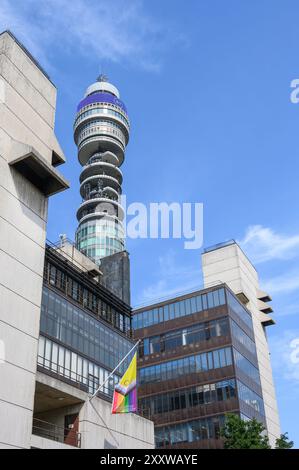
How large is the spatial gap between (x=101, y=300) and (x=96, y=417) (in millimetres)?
13179

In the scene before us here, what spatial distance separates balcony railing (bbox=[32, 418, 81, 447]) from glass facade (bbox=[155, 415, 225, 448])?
114 feet

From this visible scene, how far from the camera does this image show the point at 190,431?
255 ft

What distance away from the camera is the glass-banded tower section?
565 feet

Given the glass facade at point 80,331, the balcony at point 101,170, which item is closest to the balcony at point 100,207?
the balcony at point 101,170

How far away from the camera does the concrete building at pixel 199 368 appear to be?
7738 centimetres

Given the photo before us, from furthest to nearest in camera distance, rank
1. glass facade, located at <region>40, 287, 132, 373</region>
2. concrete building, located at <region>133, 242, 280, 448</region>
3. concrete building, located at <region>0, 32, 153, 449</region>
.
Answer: concrete building, located at <region>133, 242, 280, 448</region> < glass facade, located at <region>40, 287, 132, 373</region> < concrete building, located at <region>0, 32, 153, 449</region>

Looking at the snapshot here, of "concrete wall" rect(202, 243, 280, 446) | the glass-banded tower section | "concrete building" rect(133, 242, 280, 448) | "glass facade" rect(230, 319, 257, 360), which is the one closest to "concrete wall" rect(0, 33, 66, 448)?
"concrete building" rect(133, 242, 280, 448)

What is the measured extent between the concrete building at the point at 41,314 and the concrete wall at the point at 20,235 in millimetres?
63

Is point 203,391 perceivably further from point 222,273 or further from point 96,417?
point 96,417

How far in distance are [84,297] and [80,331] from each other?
4991 mm

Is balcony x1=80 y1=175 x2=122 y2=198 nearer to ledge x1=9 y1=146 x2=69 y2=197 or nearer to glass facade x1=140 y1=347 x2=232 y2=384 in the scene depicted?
glass facade x1=140 y1=347 x2=232 y2=384

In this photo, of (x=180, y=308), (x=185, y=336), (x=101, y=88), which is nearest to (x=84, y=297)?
(x=185, y=336)

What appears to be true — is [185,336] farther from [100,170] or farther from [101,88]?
[101,88]
